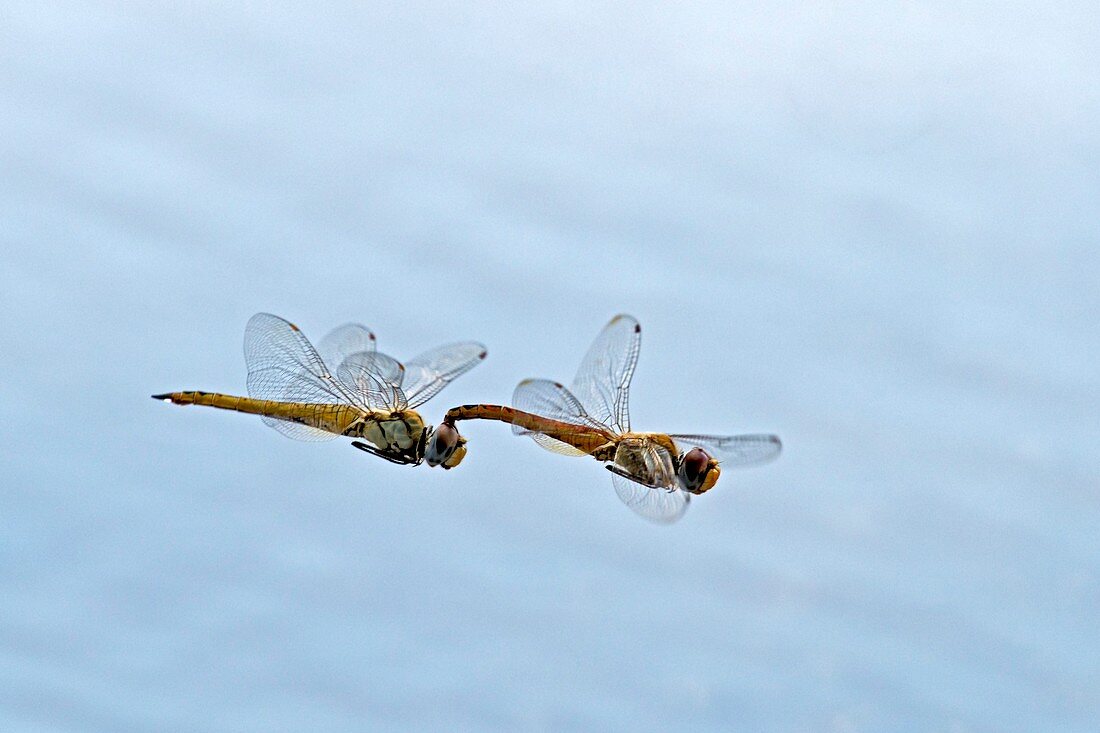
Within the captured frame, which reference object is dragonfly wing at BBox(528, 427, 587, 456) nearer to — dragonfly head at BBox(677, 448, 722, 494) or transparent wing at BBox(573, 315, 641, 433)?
transparent wing at BBox(573, 315, 641, 433)

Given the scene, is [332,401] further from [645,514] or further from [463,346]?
[645,514]

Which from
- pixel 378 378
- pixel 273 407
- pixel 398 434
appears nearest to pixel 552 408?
pixel 398 434

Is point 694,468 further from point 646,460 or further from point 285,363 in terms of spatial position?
point 285,363

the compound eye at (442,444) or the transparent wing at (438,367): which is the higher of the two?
the transparent wing at (438,367)

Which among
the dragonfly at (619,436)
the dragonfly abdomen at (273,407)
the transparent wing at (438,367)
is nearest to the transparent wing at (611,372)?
the dragonfly at (619,436)

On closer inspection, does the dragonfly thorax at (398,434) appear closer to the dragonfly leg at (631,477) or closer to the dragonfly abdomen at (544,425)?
the dragonfly abdomen at (544,425)

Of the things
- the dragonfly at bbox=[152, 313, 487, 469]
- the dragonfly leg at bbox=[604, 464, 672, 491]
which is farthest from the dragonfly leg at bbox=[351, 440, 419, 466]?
the dragonfly leg at bbox=[604, 464, 672, 491]
